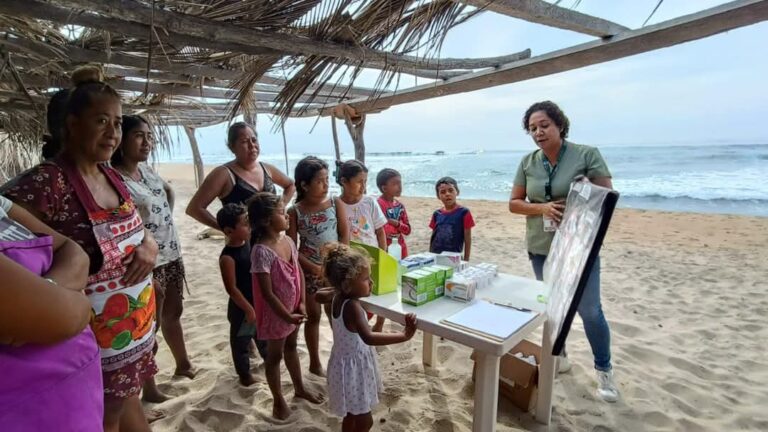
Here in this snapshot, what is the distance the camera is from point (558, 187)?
237 centimetres

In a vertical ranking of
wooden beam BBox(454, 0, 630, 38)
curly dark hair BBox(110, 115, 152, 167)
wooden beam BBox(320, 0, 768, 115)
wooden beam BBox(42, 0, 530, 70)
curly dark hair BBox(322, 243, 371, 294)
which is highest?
wooden beam BBox(454, 0, 630, 38)

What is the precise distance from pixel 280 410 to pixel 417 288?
112 cm

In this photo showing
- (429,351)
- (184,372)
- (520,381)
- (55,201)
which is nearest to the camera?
(55,201)

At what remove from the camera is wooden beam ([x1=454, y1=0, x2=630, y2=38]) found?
6.34ft

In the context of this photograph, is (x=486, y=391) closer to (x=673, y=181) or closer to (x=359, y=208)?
(x=359, y=208)

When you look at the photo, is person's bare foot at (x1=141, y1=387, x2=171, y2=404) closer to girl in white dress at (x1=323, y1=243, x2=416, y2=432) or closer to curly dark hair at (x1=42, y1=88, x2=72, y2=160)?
girl in white dress at (x1=323, y1=243, x2=416, y2=432)

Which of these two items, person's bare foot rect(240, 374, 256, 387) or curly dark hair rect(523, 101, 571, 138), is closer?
curly dark hair rect(523, 101, 571, 138)

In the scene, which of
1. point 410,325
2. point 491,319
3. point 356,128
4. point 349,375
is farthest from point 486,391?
point 356,128

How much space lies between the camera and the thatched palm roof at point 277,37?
1.76 metres

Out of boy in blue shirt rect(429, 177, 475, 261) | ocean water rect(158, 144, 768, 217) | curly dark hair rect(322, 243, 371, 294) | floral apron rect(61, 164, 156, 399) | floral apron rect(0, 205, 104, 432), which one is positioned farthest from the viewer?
ocean water rect(158, 144, 768, 217)

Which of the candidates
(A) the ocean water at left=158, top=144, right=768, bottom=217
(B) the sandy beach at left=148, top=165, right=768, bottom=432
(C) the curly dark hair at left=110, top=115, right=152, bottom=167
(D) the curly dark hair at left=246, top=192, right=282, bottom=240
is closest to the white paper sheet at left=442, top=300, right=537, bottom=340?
(B) the sandy beach at left=148, top=165, right=768, bottom=432

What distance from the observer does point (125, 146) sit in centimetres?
214

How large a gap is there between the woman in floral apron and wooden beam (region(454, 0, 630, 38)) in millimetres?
1606

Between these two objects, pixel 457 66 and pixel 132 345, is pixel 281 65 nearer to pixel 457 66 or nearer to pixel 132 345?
pixel 457 66
